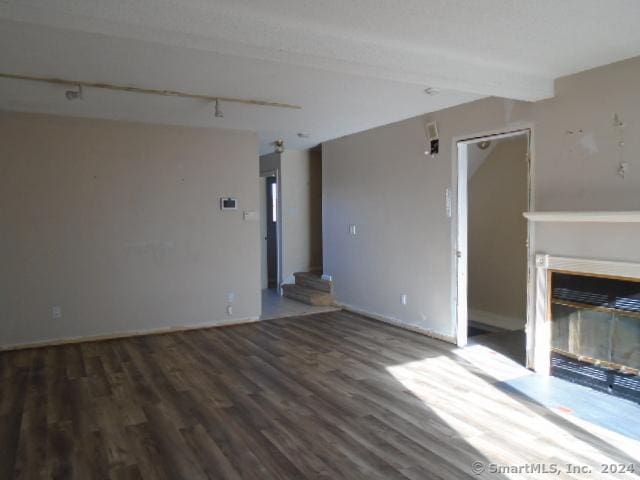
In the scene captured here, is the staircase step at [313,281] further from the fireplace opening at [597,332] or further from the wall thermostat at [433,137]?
the fireplace opening at [597,332]

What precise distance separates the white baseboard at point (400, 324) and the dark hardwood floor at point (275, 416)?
17 centimetres

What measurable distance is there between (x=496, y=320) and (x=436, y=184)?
1.96 meters

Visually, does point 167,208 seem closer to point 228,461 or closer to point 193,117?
point 193,117

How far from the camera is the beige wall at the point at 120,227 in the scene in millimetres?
4770

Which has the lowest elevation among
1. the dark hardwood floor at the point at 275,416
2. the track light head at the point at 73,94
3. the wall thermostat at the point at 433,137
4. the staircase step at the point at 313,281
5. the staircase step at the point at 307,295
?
the dark hardwood floor at the point at 275,416

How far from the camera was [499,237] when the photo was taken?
5.70m

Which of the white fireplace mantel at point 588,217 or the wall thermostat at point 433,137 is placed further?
the wall thermostat at point 433,137

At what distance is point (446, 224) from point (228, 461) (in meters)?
Result: 3.24

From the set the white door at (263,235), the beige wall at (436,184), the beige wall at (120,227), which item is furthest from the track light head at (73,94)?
the white door at (263,235)

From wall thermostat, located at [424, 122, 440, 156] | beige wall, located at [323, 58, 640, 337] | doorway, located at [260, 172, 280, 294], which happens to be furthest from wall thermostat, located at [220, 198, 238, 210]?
wall thermostat, located at [424, 122, 440, 156]

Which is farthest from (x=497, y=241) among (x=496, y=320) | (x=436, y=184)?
(x=436, y=184)

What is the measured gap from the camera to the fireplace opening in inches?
128

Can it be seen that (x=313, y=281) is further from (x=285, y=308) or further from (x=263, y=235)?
(x=263, y=235)

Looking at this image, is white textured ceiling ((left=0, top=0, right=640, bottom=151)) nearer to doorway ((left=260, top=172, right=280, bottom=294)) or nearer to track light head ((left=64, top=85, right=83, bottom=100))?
track light head ((left=64, top=85, right=83, bottom=100))
